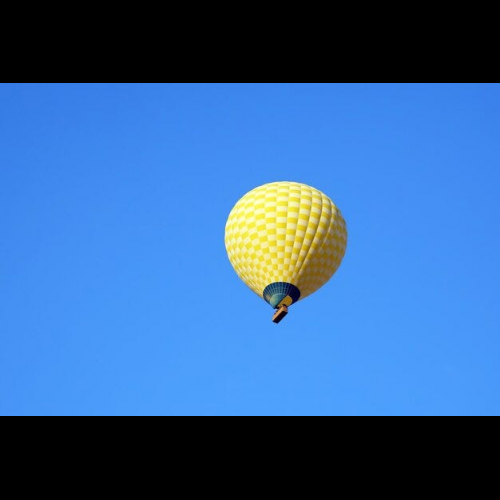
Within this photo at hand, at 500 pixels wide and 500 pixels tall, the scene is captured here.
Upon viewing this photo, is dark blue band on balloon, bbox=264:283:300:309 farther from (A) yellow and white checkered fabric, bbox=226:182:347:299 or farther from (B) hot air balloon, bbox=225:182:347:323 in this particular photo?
(A) yellow and white checkered fabric, bbox=226:182:347:299

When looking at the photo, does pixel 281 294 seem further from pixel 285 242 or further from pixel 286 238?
pixel 286 238

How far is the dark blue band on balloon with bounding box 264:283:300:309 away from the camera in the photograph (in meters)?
51.2

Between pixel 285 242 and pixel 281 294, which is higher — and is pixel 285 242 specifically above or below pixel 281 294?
above

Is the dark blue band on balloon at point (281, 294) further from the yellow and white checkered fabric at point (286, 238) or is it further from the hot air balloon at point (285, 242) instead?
the yellow and white checkered fabric at point (286, 238)

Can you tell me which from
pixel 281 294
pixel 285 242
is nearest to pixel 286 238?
pixel 285 242

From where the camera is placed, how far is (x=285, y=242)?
168 ft

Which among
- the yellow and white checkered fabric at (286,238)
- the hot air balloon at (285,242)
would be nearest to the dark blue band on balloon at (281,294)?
the hot air balloon at (285,242)

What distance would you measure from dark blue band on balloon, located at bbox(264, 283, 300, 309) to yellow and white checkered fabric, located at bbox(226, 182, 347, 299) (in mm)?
202

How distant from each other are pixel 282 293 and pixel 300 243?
210 cm

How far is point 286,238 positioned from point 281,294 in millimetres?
2227
